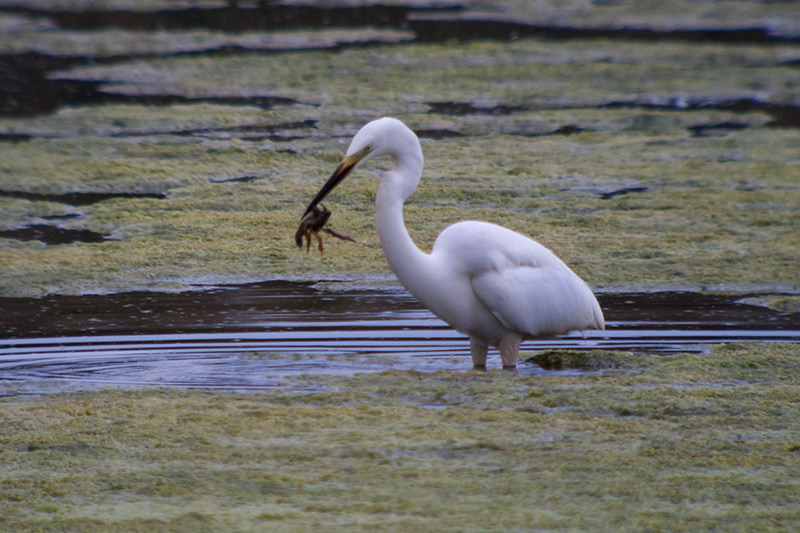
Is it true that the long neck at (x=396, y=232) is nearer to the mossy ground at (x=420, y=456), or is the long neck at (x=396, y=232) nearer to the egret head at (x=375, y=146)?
the egret head at (x=375, y=146)

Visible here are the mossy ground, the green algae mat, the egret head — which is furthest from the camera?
the egret head

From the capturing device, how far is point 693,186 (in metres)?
7.72

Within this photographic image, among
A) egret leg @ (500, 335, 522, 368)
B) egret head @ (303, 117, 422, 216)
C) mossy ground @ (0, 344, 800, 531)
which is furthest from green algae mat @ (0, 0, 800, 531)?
egret head @ (303, 117, 422, 216)

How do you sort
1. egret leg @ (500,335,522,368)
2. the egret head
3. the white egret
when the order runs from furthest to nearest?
1. egret leg @ (500,335,522,368)
2. the white egret
3. the egret head

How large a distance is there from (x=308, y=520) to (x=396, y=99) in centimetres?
890

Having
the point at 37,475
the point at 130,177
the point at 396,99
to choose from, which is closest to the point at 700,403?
the point at 37,475

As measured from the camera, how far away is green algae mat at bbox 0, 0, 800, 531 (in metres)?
2.68

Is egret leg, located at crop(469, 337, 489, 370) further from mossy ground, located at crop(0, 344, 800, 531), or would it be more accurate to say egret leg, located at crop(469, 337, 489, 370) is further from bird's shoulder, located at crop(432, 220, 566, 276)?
mossy ground, located at crop(0, 344, 800, 531)

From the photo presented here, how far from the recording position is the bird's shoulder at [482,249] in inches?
160

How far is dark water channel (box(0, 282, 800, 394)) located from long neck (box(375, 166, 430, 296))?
17.5 inches

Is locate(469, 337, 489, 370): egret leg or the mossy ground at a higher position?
Answer: the mossy ground

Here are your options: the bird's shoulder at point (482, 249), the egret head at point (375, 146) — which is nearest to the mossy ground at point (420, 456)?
the bird's shoulder at point (482, 249)

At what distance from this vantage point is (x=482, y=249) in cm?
408

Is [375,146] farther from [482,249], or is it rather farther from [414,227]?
[414,227]
